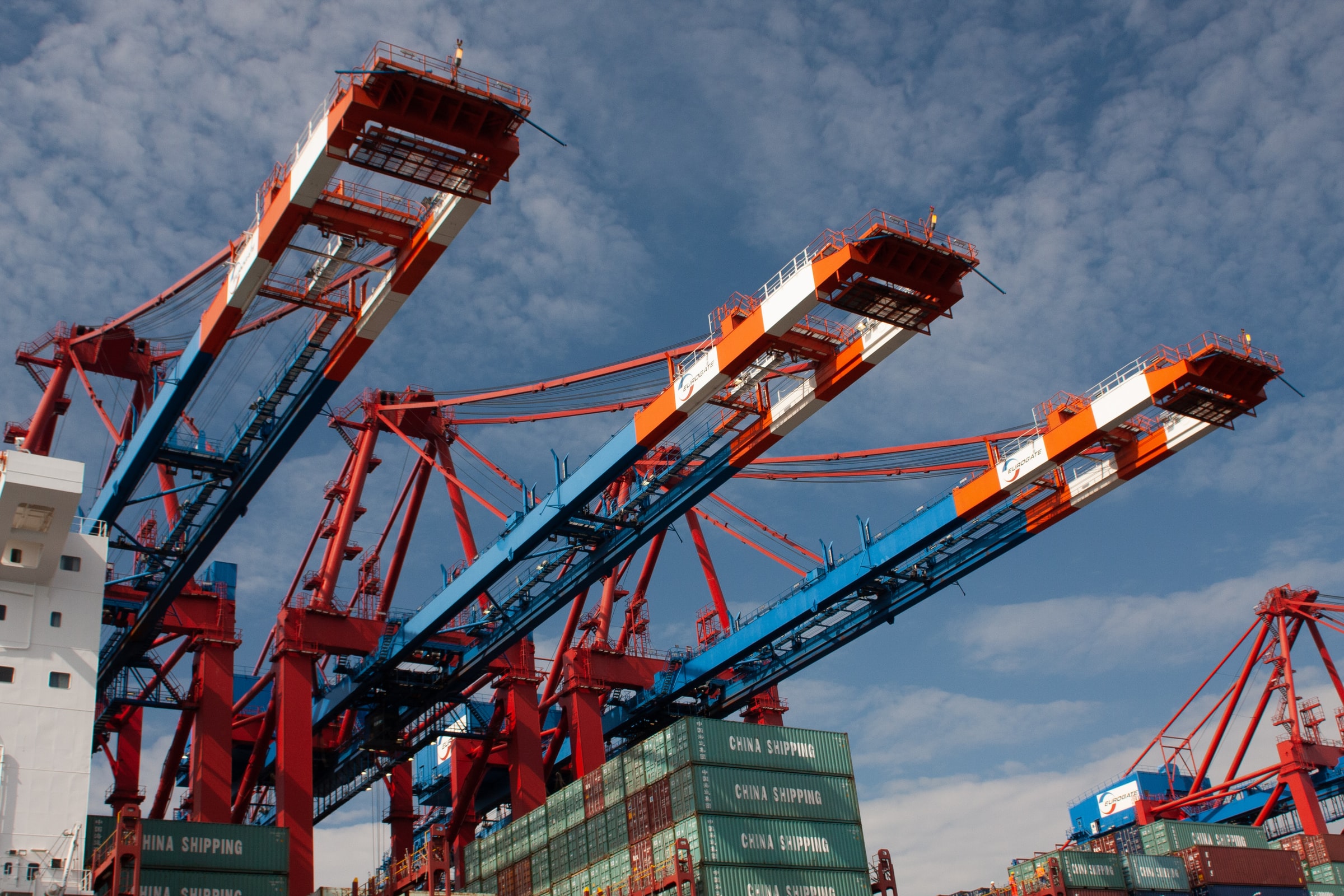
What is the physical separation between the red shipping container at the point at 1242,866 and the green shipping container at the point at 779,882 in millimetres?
15893

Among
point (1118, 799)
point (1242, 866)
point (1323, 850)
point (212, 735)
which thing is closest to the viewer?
point (212, 735)

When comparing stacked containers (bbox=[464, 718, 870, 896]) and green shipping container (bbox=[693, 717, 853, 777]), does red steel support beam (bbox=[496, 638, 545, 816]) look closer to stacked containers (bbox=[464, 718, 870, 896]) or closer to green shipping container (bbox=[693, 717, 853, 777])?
stacked containers (bbox=[464, 718, 870, 896])

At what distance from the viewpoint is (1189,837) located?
45469 mm

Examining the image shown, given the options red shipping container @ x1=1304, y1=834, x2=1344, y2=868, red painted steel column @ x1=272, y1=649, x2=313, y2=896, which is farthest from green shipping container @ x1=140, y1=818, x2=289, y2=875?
red shipping container @ x1=1304, y1=834, x2=1344, y2=868

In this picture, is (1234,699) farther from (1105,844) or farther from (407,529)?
(407,529)

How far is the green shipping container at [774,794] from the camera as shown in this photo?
31.2 metres

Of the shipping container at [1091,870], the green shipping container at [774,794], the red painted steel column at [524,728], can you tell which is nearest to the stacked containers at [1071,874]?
the shipping container at [1091,870]

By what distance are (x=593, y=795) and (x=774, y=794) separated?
5.40m

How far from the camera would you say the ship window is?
99.8ft

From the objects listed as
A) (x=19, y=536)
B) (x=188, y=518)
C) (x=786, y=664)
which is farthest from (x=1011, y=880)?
(x=19, y=536)

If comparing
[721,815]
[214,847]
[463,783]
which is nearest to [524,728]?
[463,783]

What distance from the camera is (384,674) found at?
40906mm

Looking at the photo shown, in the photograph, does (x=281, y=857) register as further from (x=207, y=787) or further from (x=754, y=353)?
(x=754, y=353)

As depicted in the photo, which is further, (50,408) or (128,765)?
(128,765)
